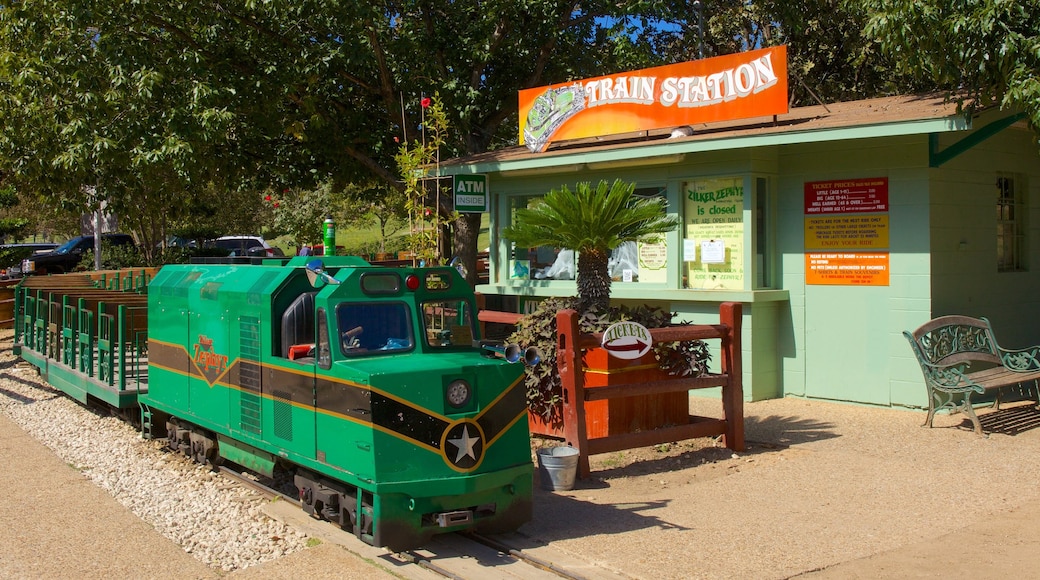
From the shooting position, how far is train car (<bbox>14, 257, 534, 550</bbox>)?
6.40 metres

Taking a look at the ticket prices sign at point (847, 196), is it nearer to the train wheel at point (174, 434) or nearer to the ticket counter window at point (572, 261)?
the ticket counter window at point (572, 261)

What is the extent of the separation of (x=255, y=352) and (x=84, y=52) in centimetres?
1110

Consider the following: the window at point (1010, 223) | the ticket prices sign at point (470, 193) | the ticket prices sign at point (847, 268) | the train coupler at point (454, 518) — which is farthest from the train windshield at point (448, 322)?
the window at point (1010, 223)

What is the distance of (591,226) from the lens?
9.51 m

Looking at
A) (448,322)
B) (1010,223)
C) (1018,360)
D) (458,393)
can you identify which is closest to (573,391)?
(448,322)

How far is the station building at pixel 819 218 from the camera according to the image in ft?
37.8

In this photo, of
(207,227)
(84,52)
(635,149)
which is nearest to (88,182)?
(84,52)

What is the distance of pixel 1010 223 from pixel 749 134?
4380 mm

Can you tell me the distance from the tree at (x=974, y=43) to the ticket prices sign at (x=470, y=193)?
6211 millimetres

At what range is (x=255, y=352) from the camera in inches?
308

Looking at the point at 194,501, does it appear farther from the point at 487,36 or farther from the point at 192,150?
the point at 487,36

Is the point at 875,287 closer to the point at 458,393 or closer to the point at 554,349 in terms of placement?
the point at 554,349

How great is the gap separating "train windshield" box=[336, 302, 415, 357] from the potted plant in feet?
9.48

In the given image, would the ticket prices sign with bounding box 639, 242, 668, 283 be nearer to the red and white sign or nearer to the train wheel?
the red and white sign
